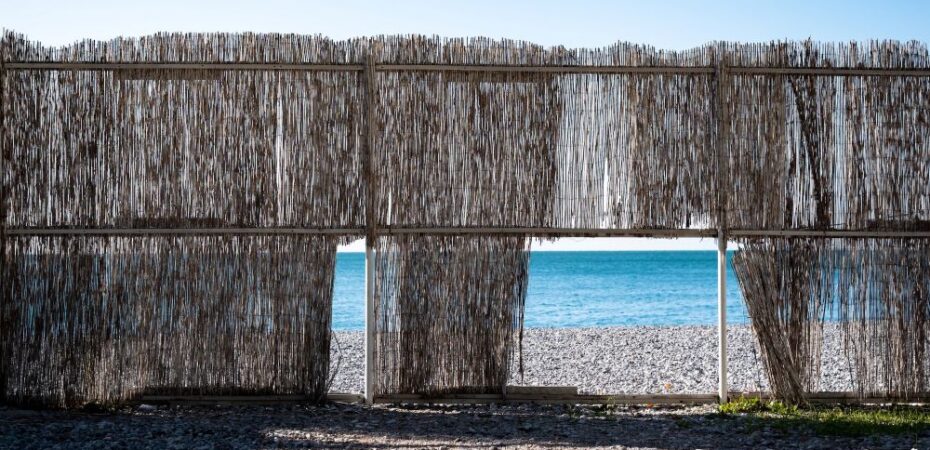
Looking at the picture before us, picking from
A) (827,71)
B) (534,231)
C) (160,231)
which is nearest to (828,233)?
(827,71)

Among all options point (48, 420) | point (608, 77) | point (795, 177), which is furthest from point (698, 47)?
point (48, 420)

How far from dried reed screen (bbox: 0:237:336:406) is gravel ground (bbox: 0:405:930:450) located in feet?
0.56

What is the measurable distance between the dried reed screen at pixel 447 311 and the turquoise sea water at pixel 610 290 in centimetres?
1023

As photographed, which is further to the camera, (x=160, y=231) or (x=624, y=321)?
(x=624, y=321)

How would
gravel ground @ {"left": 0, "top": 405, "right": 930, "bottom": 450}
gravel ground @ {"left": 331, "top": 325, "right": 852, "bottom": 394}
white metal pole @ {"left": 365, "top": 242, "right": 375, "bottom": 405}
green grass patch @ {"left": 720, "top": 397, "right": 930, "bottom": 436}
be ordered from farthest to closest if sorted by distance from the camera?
1. gravel ground @ {"left": 331, "top": 325, "right": 852, "bottom": 394}
2. white metal pole @ {"left": 365, "top": 242, "right": 375, "bottom": 405}
3. green grass patch @ {"left": 720, "top": 397, "right": 930, "bottom": 436}
4. gravel ground @ {"left": 0, "top": 405, "right": 930, "bottom": 450}

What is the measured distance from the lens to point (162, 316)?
4.77 m

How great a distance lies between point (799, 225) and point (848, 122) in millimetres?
608

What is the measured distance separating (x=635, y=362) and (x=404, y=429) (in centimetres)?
466

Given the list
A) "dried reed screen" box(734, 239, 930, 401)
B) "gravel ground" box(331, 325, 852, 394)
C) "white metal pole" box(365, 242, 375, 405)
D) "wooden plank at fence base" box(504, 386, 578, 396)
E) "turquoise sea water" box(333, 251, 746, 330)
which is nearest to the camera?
"white metal pole" box(365, 242, 375, 405)

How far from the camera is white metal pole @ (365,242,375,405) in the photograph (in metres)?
4.69

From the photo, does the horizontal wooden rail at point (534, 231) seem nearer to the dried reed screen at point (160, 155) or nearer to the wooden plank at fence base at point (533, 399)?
the dried reed screen at point (160, 155)

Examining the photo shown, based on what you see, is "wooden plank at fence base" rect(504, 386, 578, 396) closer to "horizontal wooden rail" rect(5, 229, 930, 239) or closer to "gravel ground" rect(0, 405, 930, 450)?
"gravel ground" rect(0, 405, 930, 450)

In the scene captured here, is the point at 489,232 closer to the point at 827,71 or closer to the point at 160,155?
the point at 160,155

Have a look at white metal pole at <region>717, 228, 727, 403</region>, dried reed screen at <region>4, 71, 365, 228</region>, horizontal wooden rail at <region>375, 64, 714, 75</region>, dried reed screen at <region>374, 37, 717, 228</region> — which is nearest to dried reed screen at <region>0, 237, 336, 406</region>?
dried reed screen at <region>4, 71, 365, 228</region>
